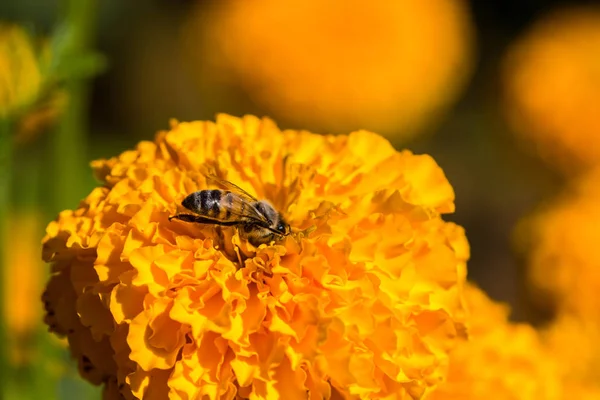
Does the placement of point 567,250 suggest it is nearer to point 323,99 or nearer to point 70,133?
point 323,99

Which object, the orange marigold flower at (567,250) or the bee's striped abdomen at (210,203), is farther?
the orange marigold flower at (567,250)

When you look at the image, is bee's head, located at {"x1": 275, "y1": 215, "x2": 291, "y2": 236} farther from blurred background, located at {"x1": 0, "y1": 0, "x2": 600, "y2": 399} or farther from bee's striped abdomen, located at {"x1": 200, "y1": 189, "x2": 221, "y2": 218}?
blurred background, located at {"x1": 0, "y1": 0, "x2": 600, "y2": 399}

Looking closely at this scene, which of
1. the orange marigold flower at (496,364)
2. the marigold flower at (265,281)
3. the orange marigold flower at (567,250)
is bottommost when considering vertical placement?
the orange marigold flower at (567,250)

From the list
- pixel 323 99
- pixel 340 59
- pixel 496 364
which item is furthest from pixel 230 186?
pixel 340 59

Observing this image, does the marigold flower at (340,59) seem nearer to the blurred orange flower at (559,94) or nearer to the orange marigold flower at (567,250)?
the blurred orange flower at (559,94)

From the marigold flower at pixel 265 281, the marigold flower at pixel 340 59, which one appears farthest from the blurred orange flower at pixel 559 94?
the marigold flower at pixel 265 281

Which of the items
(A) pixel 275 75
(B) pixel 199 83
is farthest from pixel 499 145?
(B) pixel 199 83

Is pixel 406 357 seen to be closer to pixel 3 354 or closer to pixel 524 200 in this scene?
pixel 3 354

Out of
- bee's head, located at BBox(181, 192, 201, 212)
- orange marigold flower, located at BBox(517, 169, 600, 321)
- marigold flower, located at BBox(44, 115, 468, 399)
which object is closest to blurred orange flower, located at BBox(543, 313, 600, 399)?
orange marigold flower, located at BBox(517, 169, 600, 321)
